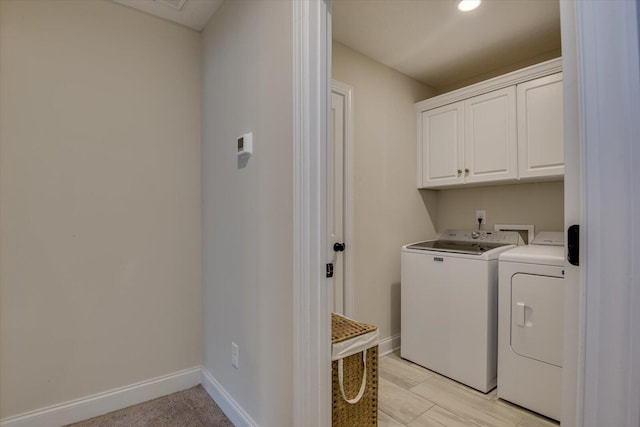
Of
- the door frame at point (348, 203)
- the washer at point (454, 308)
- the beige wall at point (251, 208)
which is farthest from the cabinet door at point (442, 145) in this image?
the beige wall at point (251, 208)

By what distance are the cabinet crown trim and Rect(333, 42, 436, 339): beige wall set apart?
204mm

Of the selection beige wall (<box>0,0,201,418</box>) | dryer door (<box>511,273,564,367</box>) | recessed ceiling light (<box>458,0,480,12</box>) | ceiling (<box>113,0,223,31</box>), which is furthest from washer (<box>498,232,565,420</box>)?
ceiling (<box>113,0,223,31</box>)

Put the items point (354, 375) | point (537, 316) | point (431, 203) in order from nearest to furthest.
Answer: point (354, 375) → point (537, 316) → point (431, 203)

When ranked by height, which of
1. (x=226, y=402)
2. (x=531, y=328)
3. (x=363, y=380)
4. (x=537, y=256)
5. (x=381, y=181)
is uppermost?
(x=381, y=181)

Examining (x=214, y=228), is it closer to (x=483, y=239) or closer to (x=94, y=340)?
(x=94, y=340)

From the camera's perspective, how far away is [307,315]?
4.25 ft

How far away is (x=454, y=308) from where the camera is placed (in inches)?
91.2

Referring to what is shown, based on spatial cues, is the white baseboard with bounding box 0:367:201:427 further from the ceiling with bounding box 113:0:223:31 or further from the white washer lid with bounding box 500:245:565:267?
the ceiling with bounding box 113:0:223:31

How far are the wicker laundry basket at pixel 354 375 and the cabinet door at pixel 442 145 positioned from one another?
1.73 metres

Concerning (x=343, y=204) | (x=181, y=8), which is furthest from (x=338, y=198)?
(x=181, y=8)

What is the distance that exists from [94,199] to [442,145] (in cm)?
265

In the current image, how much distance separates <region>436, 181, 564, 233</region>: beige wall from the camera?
2.46m

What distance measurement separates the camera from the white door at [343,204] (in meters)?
2.40

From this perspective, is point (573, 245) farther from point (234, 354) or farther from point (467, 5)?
point (467, 5)
